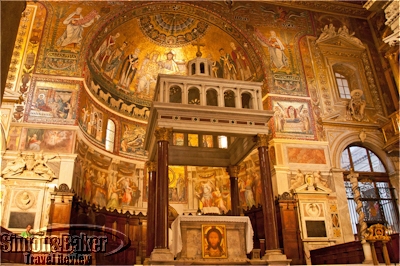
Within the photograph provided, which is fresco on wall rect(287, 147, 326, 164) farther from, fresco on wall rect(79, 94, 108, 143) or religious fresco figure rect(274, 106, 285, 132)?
A: fresco on wall rect(79, 94, 108, 143)

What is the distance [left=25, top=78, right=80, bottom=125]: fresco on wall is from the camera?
14.2 metres

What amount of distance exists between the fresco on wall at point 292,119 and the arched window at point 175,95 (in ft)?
17.9

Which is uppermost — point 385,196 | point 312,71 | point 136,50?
point 136,50

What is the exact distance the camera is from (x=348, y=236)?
14.7m

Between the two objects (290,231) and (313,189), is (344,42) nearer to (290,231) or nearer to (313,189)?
(313,189)

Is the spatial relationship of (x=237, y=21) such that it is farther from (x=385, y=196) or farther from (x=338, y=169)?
(x=385, y=196)

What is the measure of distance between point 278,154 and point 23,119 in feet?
34.9

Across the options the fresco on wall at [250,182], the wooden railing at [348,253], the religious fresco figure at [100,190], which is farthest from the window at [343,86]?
the religious fresco figure at [100,190]

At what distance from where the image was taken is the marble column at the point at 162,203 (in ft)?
31.5

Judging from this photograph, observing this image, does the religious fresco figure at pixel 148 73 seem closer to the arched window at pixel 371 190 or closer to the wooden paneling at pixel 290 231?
the wooden paneling at pixel 290 231

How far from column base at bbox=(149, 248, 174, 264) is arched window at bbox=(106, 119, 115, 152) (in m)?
8.93

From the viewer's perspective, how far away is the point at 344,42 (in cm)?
1905

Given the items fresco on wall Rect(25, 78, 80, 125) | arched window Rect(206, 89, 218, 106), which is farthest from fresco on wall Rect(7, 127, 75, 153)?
arched window Rect(206, 89, 218, 106)

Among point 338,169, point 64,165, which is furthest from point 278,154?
point 64,165
